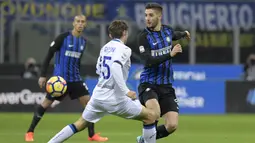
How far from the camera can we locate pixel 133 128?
669 inches

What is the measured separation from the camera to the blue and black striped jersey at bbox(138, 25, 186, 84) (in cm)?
1121

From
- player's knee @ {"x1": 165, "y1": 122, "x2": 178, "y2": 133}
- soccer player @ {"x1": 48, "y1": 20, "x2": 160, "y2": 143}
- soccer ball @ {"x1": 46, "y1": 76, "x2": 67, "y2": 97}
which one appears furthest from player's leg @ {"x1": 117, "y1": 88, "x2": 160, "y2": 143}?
soccer ball @ {"x1": 46, "y1": 76, "x2": 67, "y2": 97}

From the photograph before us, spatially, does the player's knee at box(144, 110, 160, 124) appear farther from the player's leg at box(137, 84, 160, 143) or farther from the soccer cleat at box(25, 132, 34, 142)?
the soccer cleat at box(25, 132, 34, 142)

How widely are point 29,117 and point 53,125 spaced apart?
266 centimetres

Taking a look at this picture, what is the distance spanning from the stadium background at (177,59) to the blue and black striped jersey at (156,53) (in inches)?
293

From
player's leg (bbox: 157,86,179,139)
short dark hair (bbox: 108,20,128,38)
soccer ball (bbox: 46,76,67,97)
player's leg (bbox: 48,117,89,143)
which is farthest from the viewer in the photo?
soccer ball (bbox: 46,76,67,97)

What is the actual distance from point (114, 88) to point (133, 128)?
6571 mm

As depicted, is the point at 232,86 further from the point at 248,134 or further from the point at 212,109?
the point at 248,134

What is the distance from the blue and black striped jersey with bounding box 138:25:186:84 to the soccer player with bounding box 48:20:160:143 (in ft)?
2.20

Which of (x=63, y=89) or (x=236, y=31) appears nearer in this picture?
(x=63, y=89)

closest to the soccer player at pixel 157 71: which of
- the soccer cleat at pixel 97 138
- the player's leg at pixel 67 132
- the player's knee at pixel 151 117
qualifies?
the player's knee at pixel 151 117

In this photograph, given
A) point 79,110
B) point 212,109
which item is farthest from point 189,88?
point 79,110

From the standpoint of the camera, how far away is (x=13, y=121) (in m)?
18.7

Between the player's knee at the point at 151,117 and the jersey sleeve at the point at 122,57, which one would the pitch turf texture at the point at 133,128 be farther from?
the jersey sleeve at the point at 122,57
